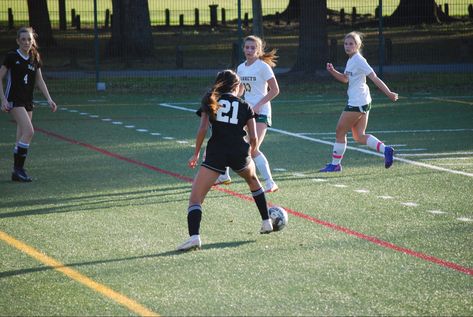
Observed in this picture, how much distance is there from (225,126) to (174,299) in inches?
83.3

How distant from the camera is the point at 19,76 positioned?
12.6m

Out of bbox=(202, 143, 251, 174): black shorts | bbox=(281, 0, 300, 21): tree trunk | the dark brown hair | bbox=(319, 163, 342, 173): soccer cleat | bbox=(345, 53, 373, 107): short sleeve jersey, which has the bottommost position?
bbox=(319, 163, 342, 173): soccer cleat

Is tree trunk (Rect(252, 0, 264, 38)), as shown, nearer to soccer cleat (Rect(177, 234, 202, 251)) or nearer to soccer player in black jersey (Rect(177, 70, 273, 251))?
soccer player in black jersey (Rect(177, 70, 273, 251))

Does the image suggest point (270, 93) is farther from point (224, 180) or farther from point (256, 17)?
point (256, 17)

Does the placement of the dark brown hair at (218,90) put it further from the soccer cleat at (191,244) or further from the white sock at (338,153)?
the white sock at (338,153)

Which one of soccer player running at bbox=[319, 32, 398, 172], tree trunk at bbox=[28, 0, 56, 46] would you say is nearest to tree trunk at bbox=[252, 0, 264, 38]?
tree trunk at bbox=[28, 0, 56, 46]

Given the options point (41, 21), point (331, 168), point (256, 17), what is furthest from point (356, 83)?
point (41, 21)

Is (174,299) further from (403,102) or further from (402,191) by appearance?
(403,102)

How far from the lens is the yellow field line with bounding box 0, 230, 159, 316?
22.6 feet

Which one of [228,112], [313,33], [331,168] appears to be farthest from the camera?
[313,33]

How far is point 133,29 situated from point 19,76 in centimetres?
2198

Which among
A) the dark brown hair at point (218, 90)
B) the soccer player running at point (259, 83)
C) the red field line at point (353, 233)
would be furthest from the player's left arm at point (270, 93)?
the dark brown hair at point (218, 90)

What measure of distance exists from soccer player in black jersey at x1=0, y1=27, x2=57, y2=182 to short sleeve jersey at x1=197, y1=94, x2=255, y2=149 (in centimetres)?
443

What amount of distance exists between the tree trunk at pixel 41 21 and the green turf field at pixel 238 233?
19805 millimetres
